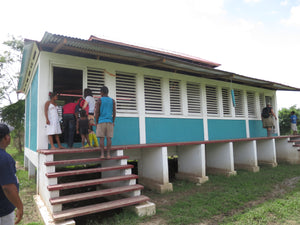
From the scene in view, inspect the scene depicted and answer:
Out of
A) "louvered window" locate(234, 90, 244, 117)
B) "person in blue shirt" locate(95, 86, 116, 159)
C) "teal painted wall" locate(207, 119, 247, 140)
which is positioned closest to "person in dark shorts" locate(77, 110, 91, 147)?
"person in blue shirt" locate(95, 86, 116, 159)

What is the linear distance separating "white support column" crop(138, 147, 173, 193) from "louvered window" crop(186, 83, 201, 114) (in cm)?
282

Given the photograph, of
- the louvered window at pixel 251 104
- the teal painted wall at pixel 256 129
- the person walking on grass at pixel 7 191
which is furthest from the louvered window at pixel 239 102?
the person walking on grass at pixel 7 191

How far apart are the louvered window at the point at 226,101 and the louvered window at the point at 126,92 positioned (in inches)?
178

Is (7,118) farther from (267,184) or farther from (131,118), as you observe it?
(267,184)

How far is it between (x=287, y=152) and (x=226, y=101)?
156 inches

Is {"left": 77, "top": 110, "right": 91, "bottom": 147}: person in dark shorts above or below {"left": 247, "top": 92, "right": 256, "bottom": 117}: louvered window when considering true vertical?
below

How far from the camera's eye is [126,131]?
22.4 feet

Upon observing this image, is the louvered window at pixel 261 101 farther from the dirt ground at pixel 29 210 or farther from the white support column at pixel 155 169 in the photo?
the dirt ground at pixel 29 210

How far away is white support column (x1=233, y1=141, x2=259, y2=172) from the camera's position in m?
8.62

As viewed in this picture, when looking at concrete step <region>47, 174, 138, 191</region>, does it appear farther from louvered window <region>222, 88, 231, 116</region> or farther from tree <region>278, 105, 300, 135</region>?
tree <region>278, 105, 300, 135</region>

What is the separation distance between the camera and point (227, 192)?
5684mm

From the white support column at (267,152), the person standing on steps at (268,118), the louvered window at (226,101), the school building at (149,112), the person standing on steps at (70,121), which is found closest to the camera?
the school building at (149,112)

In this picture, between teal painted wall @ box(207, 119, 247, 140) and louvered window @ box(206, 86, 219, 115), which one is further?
louvered window @ box(206, 86, 219, 115)

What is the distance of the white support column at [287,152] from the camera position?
10312 millimetres
